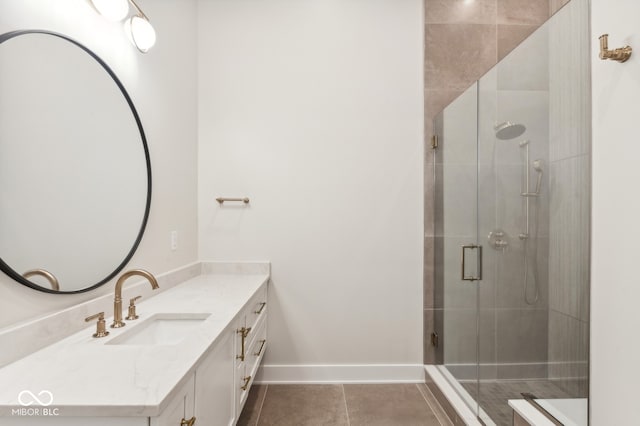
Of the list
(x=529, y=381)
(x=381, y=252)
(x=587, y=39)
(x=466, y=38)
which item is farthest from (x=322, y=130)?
(x=529, y=381)

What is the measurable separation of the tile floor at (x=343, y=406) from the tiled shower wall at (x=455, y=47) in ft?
1.21

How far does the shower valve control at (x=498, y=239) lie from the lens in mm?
1610

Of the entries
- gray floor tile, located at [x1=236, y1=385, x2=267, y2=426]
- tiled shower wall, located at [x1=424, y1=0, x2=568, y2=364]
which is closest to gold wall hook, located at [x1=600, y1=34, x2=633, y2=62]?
tiled shower wall, located at [x1=424, y1=0, x2=568, y2=364]

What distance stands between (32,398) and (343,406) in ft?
5.68

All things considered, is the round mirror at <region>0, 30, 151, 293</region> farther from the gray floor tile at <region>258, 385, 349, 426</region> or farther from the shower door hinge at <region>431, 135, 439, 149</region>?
the shower door hinge at <region>431, 135, 439, 149</region>

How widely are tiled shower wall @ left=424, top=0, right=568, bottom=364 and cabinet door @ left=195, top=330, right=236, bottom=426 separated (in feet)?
5.05

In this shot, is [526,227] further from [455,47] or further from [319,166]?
[455,47]

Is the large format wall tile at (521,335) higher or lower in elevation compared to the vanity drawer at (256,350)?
higher

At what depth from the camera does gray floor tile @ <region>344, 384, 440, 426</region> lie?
1.89 metres

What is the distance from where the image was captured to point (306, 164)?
7.79ft

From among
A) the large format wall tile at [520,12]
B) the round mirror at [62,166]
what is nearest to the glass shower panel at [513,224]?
the large format wall tile at [520,12]

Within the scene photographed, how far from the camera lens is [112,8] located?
1.34 meters

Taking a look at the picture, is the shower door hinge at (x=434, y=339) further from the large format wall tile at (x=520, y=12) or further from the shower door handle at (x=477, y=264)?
the large format wall tile at (x=520, y=12)

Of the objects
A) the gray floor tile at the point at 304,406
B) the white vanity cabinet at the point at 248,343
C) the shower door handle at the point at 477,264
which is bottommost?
the gray floor tile at the point at 304,406
